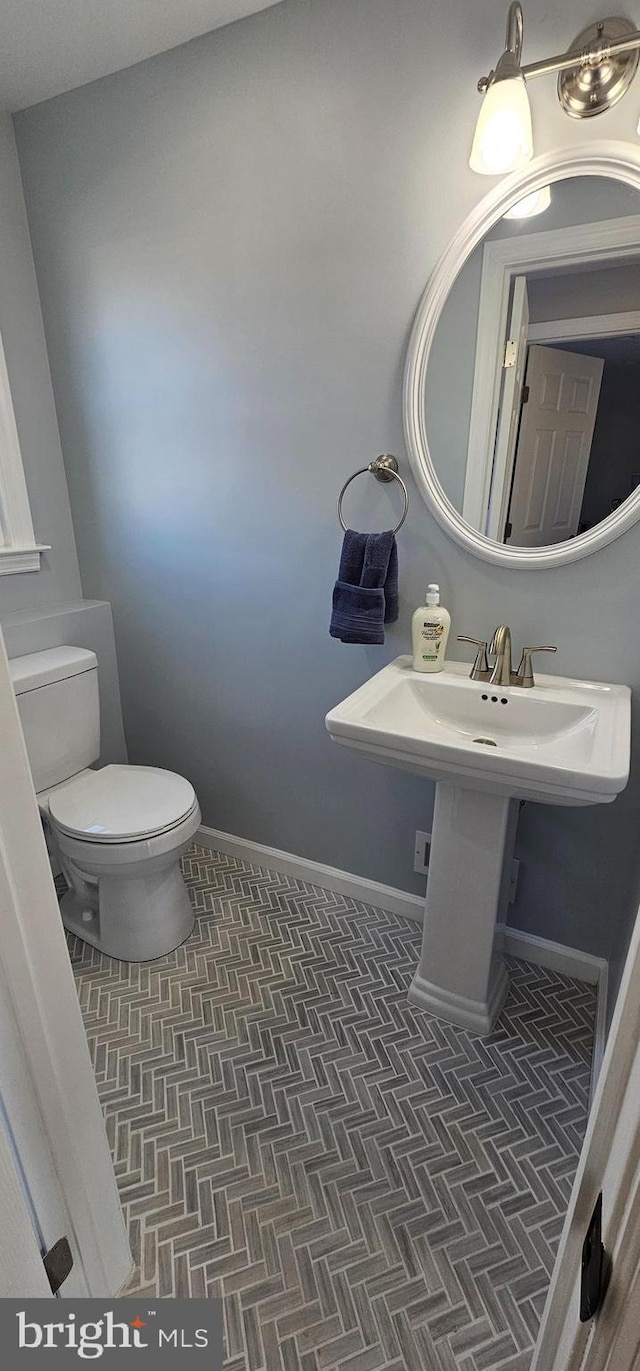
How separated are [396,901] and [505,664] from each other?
0.91 m

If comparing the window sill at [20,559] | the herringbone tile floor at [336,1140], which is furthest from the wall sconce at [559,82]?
the herringbone tile floor at [336,1140]

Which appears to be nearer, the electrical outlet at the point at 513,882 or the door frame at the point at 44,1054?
the door frame at the point at 44,1054

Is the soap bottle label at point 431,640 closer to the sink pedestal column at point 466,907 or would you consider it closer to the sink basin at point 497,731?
the sink basin at point 497,731

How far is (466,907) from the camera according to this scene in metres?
1.54

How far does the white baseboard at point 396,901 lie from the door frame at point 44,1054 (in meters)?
1.06

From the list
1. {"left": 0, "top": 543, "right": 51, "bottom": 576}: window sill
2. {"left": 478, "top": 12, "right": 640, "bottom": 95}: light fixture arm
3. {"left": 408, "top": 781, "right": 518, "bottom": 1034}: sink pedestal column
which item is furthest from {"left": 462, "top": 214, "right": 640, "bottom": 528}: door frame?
{"left": 0, "top": 543, "right": 51, "bottom": 576}: window sill

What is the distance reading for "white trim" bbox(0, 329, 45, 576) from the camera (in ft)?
6.25

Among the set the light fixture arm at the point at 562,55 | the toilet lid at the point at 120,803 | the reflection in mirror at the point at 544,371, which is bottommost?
the toilet lid at the point at 120,803

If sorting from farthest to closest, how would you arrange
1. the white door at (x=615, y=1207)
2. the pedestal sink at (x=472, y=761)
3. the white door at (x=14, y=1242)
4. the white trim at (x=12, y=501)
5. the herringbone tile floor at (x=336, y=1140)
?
1. the white trim at (x=12, y=501)
2. the pedestal sink at (x=472, y=761)
3. the herringbone tile floor at (x=336, y=1140)
4. the white door at (x=14, y=1242)
5. the white door at (x=615, y=1207)

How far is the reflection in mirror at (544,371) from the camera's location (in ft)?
4.25

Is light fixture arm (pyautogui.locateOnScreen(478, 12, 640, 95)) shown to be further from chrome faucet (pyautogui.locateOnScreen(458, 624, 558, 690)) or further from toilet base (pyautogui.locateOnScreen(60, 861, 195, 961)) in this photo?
toilet base (pyautogui.locateOnScreen(60, 861, 195, 961))

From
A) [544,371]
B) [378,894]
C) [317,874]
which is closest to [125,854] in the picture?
[317,874]

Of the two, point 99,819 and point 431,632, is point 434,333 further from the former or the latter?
point 99,819

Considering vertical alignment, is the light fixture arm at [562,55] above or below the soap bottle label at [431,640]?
above
